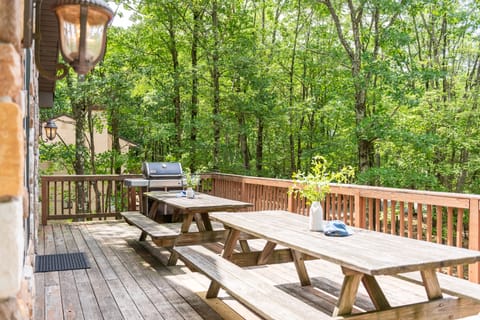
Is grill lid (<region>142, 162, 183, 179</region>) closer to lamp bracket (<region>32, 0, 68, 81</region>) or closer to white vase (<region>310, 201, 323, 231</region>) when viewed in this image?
white vase (<region>310, 201, 323, 231</region>)

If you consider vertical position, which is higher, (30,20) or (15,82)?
(30,20)

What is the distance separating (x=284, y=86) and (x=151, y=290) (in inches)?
420

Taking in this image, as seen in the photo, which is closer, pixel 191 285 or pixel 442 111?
pixel 191 285

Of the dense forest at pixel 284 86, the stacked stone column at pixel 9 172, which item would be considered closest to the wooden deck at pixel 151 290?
the stacked stone column at pixel 9 172

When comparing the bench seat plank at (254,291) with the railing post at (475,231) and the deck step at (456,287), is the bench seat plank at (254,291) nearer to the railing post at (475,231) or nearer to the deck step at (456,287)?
the deck step at (456,287)

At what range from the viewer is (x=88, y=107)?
451 inches

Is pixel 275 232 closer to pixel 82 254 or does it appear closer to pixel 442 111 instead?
pixel 82 254

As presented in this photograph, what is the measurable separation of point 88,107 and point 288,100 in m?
6.05

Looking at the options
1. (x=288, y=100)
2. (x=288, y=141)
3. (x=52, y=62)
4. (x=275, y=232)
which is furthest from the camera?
(x=288, y=141)

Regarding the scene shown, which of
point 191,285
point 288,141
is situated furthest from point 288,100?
point 191,285

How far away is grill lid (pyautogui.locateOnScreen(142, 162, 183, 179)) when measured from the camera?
22.5 feet

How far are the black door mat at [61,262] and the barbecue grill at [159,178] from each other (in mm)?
1628

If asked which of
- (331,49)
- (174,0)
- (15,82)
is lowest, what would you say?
(15,82)

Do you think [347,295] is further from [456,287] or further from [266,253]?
[266,253]
